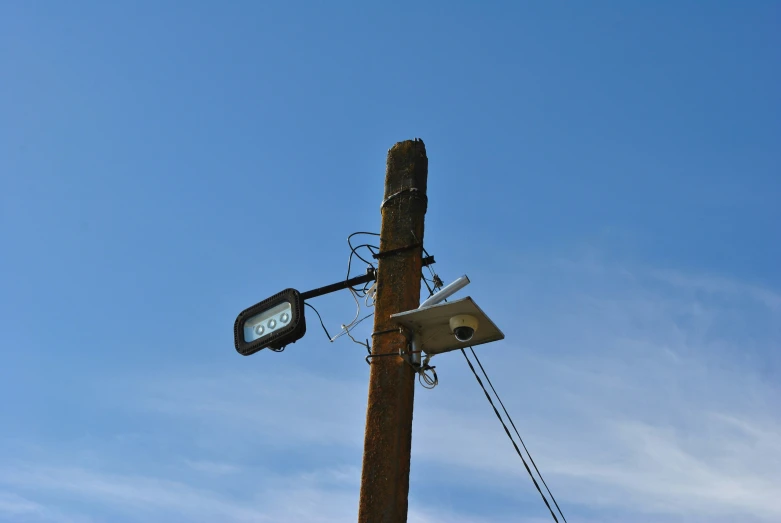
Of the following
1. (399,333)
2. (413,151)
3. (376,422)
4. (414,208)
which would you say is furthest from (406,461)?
(413,151)

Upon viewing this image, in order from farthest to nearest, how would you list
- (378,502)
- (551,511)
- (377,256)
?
(551,511)
(377,256)
(378,502)

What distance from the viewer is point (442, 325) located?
19.9ft

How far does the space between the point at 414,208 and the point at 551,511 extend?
3428mm

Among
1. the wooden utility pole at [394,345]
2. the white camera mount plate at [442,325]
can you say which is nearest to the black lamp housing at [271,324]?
the wooden utility pole at [394,345]

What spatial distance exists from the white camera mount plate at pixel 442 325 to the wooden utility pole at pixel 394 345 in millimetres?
157

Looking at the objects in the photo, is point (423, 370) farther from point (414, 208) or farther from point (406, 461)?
point (414, 208)

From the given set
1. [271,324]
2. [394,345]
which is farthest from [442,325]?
[271,324]

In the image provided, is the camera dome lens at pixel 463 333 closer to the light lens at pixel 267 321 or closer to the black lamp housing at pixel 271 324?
the black lamp housing at pixel 271 324

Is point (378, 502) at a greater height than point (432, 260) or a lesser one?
lesser

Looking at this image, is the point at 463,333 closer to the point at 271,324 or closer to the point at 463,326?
the point at 463,326

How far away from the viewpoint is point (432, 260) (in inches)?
267

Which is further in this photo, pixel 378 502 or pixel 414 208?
pixel 414 208

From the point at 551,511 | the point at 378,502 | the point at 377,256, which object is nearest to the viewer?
the point at 378,502

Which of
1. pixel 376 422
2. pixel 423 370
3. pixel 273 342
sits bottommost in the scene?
pixel 376 422
